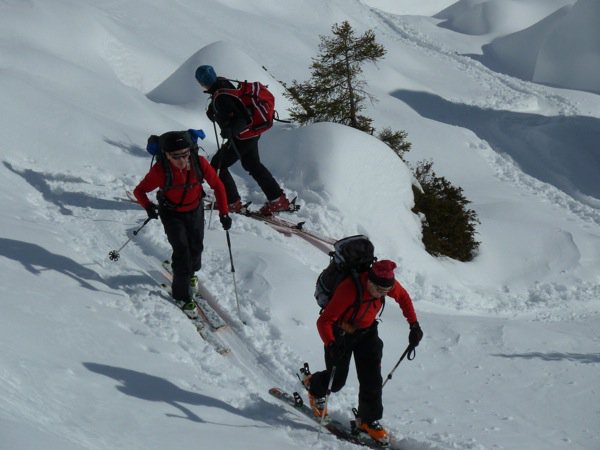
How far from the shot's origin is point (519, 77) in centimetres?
3556

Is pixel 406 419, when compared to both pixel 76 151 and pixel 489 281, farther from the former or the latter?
pixel 76 151

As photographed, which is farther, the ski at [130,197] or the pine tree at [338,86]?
the pine tree at [338,86]

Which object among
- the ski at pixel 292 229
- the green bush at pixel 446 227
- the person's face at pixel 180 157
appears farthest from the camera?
the green bush at pixel 446 227

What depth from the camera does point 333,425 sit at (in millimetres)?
6902

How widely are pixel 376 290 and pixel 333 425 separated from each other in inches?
70.5

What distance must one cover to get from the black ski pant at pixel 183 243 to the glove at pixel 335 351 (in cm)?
224

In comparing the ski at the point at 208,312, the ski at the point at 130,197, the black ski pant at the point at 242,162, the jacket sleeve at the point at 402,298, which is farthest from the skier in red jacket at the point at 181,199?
the ski at the point at 130,197

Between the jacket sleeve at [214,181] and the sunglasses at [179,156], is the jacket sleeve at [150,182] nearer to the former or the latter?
the sunglasses at [179,156]

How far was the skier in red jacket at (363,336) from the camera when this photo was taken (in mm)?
5953

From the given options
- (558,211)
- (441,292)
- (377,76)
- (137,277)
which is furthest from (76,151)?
(377,76)

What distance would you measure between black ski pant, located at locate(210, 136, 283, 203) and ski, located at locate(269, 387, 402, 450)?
465cm

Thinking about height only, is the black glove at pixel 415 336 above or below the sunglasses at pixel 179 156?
below

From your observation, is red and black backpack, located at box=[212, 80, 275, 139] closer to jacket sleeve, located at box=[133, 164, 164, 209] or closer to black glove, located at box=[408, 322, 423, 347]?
jacket sleeve, located at box=[133, 164, 164, 209]

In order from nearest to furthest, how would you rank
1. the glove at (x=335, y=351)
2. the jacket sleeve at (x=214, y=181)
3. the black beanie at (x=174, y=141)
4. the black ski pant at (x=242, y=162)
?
the glove at (x=335, y=351) → the black beanie at (x=174, y=141) → the jacket sleeve at (x=214, y=181) → the black ski pant at (x=242, y=162)
